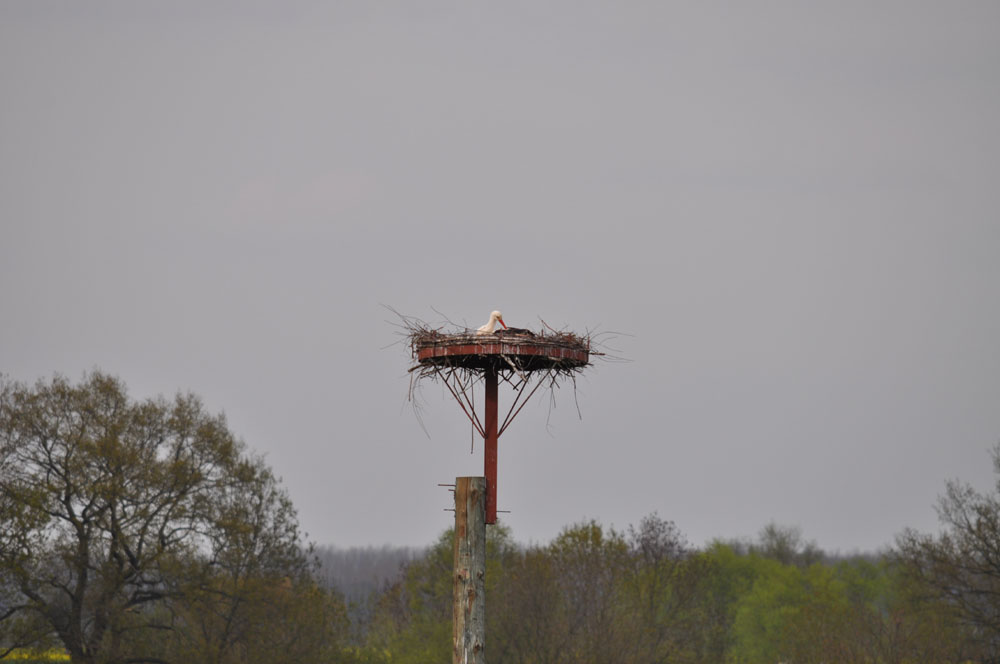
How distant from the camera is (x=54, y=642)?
3133cm

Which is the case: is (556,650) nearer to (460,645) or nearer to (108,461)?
(108,461)

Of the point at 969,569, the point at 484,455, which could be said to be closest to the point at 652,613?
the point at 969,569

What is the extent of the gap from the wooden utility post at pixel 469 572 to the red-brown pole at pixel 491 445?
162mm

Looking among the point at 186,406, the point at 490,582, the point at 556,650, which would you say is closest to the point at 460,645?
the point at 556,650

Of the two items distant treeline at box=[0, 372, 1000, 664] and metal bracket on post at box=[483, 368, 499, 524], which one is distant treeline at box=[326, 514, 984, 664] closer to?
distant treeline at box=[0, 372, 1000, 664]

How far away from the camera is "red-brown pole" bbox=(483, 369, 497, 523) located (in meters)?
13.3

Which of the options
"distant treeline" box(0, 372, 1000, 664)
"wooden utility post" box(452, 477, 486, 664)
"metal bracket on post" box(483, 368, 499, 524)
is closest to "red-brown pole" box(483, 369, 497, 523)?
"metal bracket on post" box(483, 368, 499, 524)

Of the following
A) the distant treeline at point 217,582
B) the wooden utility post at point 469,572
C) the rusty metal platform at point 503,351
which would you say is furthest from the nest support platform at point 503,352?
the distant treeline at point 217,582

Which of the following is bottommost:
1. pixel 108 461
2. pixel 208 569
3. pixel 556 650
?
pixel 556 650

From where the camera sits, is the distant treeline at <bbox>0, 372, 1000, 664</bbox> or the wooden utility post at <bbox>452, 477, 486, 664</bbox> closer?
the wooden utility post at <bbox>452, 477, 486, 664</bbox>

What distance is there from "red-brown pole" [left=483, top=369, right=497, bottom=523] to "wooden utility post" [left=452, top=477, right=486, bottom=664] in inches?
6.4

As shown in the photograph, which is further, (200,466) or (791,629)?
(791,629)

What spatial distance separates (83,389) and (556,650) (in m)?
15.6

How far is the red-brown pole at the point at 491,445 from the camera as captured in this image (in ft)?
43.7
